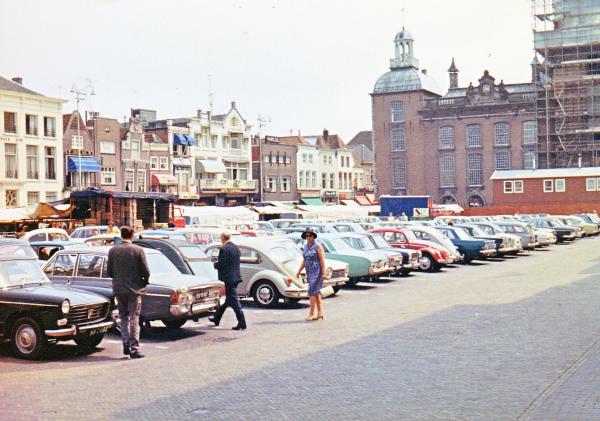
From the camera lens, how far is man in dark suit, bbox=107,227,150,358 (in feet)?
39.9

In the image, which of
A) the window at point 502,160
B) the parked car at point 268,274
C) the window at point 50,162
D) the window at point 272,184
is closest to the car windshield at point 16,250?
the parked car at point 268,274

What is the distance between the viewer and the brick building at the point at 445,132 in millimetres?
94000

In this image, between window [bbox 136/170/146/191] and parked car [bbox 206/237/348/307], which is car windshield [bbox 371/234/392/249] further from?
window [bbox 136/170/146/191]

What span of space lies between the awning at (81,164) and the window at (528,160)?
161 feet

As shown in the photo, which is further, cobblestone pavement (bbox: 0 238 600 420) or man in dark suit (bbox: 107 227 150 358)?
man in dark suit (bbox: 107 227 150 358)

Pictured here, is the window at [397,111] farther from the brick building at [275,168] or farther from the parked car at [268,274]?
the parked car at [268,274]

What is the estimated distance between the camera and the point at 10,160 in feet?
193

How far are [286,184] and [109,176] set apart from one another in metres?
30.4

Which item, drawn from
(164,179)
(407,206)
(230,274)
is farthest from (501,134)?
(230,274)

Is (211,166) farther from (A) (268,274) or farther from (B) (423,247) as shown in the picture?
(A) (268,274)

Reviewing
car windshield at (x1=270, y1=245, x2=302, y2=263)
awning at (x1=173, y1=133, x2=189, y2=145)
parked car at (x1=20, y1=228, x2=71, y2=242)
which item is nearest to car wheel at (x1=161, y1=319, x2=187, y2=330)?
car windshield at (x1=270, y1=245, x2=302, y2=263)

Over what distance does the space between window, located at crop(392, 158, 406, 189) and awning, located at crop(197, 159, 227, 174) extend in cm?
2577

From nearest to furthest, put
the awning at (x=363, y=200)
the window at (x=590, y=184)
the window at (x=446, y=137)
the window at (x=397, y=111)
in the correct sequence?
the window at (x=590, y=184) → the window at (x=446, y=137) → the window at (x=397, y=111) → the awning at (x=363, y=200)

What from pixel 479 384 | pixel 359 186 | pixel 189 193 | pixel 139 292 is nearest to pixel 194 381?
pixel 139 292
